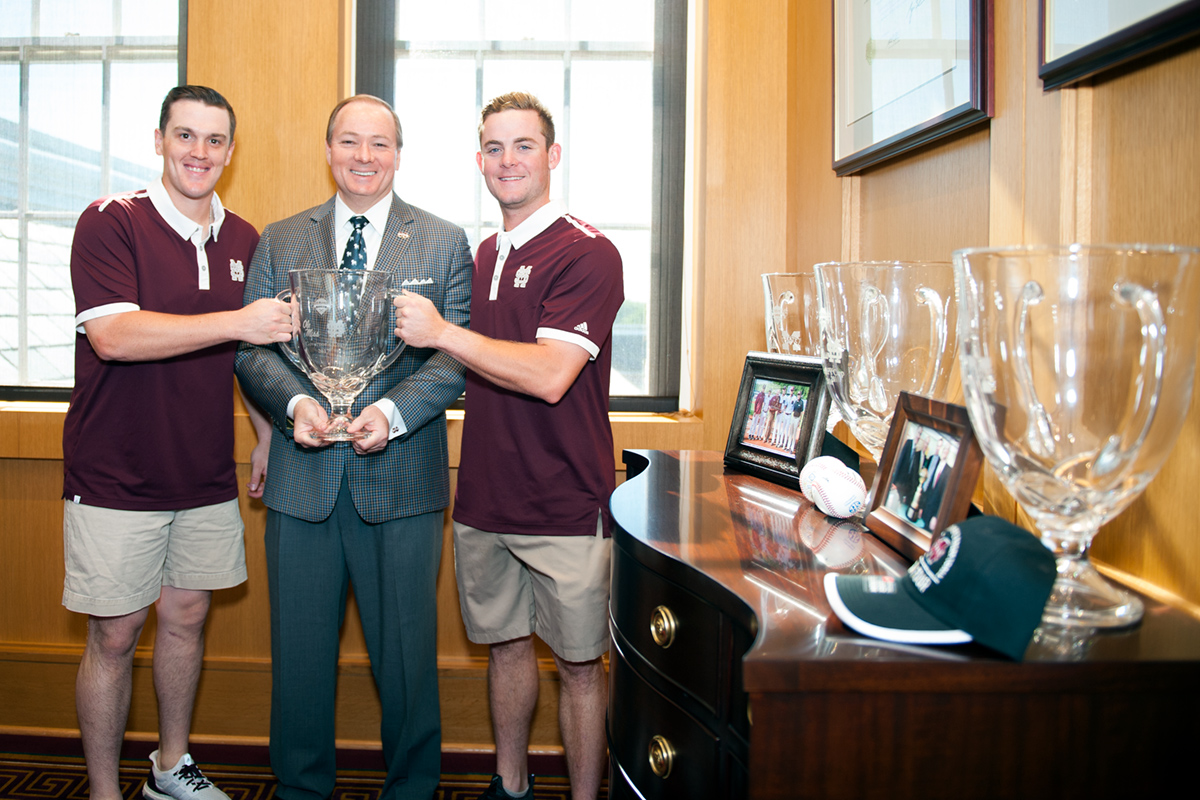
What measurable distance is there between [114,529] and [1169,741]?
1957mm

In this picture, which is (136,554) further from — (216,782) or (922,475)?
(922,475)

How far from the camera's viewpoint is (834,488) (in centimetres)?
119

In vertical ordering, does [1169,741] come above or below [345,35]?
below

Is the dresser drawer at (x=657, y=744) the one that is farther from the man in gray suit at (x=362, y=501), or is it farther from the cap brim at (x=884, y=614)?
the man in gray suit at (x=362, y=501)

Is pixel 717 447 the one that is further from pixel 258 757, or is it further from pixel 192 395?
pixel 258 757

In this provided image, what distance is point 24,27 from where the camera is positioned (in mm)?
2527

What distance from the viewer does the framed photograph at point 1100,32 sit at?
34.7 inches

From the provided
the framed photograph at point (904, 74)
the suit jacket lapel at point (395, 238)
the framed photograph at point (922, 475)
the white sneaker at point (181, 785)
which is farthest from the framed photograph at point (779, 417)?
the white sneaker at point (181, 785)

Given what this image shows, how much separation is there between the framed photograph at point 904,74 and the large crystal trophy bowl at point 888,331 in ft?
1.19

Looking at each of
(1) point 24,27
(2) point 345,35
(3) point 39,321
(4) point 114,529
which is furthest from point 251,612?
(1) point 24,27

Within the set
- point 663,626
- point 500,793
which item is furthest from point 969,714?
point 500,793

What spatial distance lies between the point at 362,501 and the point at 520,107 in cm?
95

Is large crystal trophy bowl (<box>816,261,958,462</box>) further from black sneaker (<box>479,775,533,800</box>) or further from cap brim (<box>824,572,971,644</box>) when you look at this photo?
black sneaker (<box>479,775,533,800</box>)

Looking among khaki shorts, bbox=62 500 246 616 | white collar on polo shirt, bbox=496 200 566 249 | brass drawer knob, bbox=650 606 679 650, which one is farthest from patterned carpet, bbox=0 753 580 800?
white collar on polo shirt, bbox=496 200 566 249
